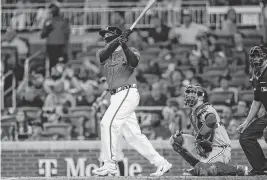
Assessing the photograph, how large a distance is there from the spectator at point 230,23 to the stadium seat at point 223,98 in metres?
3.82

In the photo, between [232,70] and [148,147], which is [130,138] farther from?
[232,70]

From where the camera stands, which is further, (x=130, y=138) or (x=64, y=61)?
(x=64, y=61)

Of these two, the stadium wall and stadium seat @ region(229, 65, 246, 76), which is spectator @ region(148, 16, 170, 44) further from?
the stadium wall

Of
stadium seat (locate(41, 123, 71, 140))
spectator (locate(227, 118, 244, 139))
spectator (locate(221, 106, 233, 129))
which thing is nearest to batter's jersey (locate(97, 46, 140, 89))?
spectator (locate(227, 118, 244, 139))

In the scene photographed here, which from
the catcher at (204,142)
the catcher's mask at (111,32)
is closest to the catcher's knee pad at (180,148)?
the catcher at (204,142)

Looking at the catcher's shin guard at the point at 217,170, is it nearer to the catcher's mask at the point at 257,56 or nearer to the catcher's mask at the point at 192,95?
the catcher's mask at the point at 192,95

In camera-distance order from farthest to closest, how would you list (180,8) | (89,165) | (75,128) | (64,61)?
1. (180,8)
2. (64,61)
3. (75,128)
4. (89,165)

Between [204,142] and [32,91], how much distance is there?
740cm

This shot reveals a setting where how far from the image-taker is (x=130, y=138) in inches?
463

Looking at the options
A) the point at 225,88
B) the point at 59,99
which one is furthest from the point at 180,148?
the point at 59,99

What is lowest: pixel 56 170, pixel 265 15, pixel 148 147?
pixel 56 170

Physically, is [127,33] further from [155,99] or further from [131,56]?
[155,99]

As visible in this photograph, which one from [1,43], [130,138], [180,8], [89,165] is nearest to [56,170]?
[89,165]

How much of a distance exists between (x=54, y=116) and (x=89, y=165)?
1.79 m
